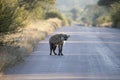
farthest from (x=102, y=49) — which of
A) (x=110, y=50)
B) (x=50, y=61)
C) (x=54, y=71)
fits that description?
(x=54, y=71)

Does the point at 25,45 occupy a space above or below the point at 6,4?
below

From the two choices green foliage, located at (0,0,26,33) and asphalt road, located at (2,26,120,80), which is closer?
asphalt road, located at (2,26,120,80)

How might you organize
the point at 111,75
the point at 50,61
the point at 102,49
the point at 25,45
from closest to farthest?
1. the point at 111,75
2. the point at 50,61
3. the point at 25,45
4. the point at 102,49

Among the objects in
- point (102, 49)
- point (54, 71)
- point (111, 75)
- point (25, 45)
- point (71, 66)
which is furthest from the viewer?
point (102, 49)

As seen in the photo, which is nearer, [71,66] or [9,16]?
[71,66]

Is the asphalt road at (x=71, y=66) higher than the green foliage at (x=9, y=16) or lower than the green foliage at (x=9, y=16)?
lower

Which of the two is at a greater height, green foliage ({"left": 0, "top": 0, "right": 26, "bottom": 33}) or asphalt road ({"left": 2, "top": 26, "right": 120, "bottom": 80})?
green foliage ({"left": 0, "top": 0, "right": 26, "bottom": 33})

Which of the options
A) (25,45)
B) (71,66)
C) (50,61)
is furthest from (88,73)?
(25,45)

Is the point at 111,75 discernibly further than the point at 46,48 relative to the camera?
No

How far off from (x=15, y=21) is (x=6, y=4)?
0.87 m

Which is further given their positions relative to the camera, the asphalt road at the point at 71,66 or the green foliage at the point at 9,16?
the green foliage at the point at 9,16

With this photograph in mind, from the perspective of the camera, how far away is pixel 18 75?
15.7 m

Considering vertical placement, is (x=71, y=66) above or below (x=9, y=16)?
below

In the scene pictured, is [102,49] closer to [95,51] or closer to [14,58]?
[95,51]
